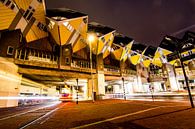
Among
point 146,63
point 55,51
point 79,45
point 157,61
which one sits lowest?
point 55,51

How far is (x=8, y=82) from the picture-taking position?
558 inches

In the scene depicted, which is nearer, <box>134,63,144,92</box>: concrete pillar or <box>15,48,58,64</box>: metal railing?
<box>15,48,58,64</box>: metal railing

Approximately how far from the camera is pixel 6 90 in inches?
550

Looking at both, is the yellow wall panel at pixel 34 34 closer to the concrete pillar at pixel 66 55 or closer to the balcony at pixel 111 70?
the concrete pillar at pixel 66 55

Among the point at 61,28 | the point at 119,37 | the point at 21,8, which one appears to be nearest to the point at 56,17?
the point at 61,28

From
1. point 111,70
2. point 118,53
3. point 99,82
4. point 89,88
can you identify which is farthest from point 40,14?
point 118,53

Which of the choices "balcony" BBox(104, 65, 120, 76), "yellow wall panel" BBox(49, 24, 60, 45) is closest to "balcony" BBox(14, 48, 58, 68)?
"yellow wall panel" BBox(49, 24, 60, 45)

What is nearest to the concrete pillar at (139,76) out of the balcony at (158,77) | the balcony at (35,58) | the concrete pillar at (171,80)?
the balcony at (158,77)

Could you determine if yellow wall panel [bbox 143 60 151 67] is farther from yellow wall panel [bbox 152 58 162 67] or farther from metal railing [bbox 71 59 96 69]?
metal railing [bbox 71 59 96 69]

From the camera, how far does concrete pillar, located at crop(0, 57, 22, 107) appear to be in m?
13.4

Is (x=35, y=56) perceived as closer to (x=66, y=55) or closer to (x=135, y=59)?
(x=66, y=55)

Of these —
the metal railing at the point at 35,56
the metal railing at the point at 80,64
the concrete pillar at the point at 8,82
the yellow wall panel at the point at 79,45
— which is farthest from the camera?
the yellow wall panel at the point at 79,45

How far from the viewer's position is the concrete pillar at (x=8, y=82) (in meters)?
13.4

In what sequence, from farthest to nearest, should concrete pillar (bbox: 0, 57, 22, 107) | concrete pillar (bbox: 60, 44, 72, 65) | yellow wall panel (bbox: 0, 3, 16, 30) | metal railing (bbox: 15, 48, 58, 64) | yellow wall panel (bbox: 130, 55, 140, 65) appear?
yellow wall panel (bbox: 130, 55, 140, 65) → concrete pillar (bbox: 60, 44, 72, 65) → metal railing (bbox: 15, 48, 58, 64) → yellow wall panel (bbox: 0, 3, 16, 30) → concrete pillar (bbox: 0, 57, 22, 107)
